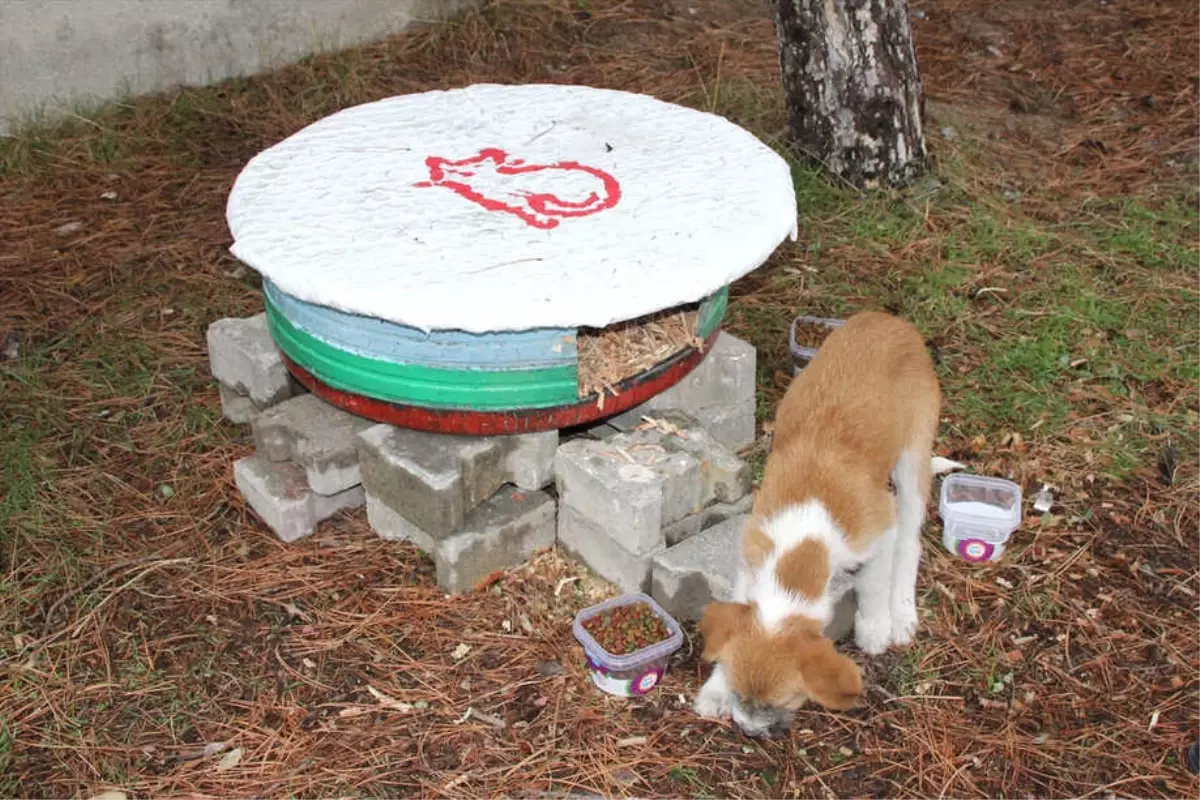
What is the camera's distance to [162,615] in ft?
11.7

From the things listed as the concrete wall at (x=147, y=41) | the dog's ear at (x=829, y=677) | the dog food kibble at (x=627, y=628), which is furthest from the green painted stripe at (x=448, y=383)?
the concrete wall at (x=147, y=41)

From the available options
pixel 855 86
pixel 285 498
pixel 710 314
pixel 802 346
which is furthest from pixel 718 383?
pixel 855 86

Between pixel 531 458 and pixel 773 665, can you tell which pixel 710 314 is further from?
pixel 773 665

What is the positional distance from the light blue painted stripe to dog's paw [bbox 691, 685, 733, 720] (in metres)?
0.97

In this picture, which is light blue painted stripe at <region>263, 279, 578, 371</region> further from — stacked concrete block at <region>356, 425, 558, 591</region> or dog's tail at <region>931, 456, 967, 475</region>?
dog's tail at <region>931, 456, 967, 475</region>

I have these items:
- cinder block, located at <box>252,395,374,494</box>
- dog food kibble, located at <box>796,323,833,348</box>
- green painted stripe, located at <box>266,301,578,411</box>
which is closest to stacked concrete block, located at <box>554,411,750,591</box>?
green painted stripe, located at <box>266,301,578,411</box>

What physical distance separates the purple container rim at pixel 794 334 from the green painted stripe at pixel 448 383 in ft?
4.02

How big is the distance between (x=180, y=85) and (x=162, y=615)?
11.9ft

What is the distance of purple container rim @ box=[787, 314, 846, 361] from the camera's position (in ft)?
14.4

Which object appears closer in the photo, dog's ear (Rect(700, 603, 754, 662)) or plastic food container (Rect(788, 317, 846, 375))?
dog's ear (Rect(700, 603, 754, 662))

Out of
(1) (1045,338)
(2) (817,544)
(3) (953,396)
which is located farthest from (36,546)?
(1) (1045,338)

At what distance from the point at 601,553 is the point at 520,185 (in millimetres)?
1170

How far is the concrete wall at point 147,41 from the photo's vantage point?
5.78m

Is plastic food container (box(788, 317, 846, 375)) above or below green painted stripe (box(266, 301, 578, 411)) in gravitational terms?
below
